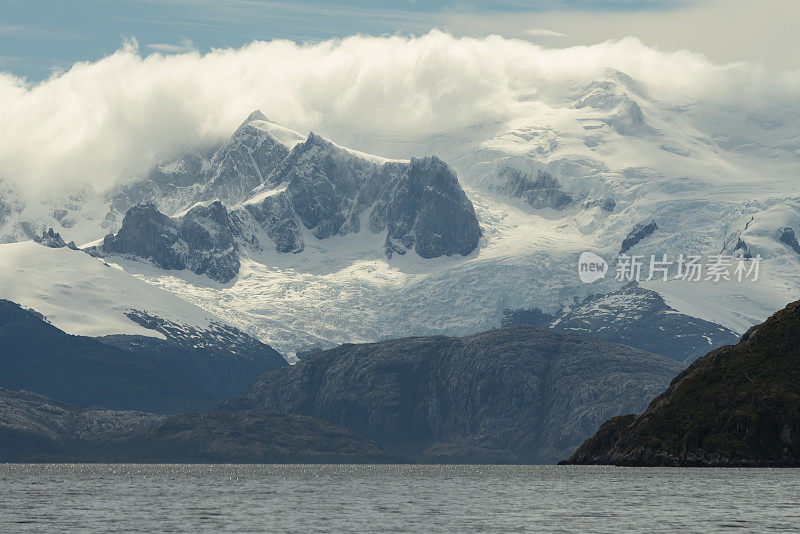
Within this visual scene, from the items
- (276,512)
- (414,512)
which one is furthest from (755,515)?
(276,512)

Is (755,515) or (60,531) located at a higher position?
(755,515)

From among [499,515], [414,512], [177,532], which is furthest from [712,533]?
[177,532]

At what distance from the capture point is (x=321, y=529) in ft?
554

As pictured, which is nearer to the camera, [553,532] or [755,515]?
[553,532]

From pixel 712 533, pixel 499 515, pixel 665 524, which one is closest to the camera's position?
pixel 712 533

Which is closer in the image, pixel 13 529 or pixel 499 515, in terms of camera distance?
pixel 13 529

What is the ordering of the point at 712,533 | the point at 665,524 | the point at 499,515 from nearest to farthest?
the point at 712,533
the point at 665,524
the point at 499,515

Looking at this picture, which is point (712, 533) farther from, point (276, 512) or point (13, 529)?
point (13, 529)

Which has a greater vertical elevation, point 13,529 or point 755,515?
point 755,515

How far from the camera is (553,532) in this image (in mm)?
164000

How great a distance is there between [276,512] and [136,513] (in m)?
20.0

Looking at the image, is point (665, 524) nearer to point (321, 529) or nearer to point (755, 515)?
point (755, 515)

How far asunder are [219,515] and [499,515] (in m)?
39.0

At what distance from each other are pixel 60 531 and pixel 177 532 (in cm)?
1388
